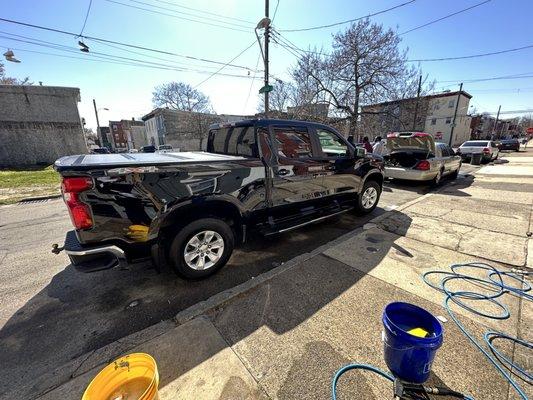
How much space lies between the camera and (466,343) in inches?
83.6

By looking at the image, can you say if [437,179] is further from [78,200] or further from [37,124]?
[37,124]

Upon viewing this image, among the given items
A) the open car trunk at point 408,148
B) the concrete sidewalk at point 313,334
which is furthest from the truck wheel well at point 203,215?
the open car trunk at point 408,148

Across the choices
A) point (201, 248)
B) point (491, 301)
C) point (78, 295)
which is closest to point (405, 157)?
point (491, 301)

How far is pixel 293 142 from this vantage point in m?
3.96

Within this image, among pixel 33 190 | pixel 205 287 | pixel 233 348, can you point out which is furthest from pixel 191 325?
pixel 33 190

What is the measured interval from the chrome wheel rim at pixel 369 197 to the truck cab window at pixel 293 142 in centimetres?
207

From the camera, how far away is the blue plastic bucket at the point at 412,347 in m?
1.62

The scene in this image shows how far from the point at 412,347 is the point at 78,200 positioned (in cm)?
295

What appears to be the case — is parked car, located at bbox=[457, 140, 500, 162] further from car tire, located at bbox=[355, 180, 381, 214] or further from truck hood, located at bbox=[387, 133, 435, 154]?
car tire, located at bbox=[355, 180, 381, 214]

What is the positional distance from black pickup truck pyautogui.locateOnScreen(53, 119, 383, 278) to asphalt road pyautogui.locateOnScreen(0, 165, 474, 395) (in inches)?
14.4

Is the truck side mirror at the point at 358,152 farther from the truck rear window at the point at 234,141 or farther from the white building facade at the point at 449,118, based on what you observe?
the white building facade at the point at 449,118

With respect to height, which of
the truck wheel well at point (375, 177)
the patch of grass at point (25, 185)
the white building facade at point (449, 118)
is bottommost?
the patch of grass at point (25, 185)

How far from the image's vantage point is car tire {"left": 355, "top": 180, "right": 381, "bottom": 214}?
5.38 meters

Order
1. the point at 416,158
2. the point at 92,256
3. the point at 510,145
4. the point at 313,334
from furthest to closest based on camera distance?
the point at 510,145 < the point at 416,158 < the point at 92,256 < the point at 313,334
